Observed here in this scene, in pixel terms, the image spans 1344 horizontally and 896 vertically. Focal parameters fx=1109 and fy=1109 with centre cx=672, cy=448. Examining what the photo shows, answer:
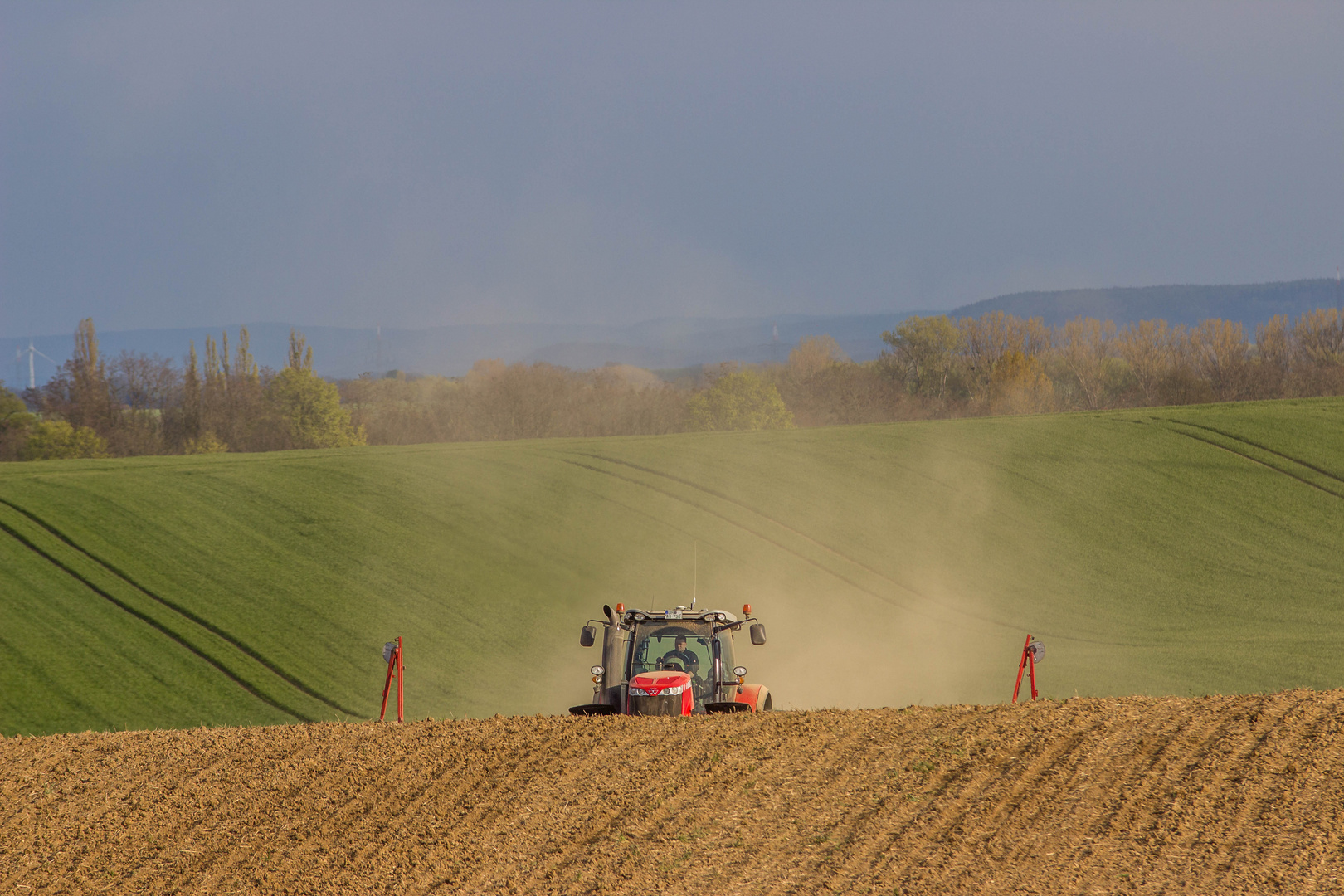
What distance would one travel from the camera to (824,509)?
4703 centimetres

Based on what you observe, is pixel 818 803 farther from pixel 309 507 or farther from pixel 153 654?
pixel 309 507

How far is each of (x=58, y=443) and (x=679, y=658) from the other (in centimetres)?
7559

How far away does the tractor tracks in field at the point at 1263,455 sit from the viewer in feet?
164

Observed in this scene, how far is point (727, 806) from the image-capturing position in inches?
445

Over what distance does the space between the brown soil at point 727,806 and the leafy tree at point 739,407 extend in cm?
8771

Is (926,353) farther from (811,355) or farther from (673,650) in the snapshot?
(673,650)

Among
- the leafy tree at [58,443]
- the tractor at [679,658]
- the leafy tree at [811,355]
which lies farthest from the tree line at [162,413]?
the tractor at [679,658]

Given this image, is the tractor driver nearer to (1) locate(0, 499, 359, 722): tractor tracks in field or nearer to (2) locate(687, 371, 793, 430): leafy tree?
(1) locate(0, 499, 359, 722): tractor tracks in field

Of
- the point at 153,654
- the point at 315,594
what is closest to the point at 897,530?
the point at 315,594

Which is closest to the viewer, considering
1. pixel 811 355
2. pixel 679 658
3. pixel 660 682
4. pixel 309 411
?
pixel 660 682

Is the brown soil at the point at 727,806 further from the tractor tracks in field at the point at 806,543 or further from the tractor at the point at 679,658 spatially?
the tractor tracks in field at the point at 806,543

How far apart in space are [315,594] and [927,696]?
19027 mm

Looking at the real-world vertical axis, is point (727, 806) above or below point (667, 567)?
above

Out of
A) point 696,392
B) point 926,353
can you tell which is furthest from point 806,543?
point 926,353
